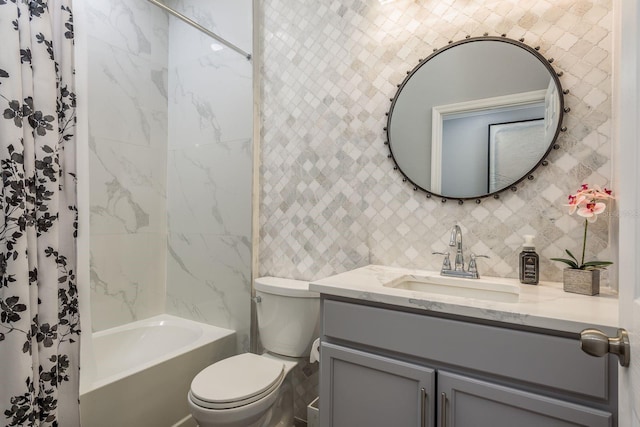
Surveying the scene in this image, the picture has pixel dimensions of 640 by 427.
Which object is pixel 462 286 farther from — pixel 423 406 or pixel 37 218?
pixel 37 218

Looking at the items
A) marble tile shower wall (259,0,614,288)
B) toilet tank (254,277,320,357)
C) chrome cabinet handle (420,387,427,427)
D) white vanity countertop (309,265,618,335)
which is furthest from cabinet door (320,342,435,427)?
marble tile shower wall (259,0,614,288)

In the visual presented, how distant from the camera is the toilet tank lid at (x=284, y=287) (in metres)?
1.76

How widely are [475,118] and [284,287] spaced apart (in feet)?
3.96

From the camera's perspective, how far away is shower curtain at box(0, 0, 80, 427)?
109cm

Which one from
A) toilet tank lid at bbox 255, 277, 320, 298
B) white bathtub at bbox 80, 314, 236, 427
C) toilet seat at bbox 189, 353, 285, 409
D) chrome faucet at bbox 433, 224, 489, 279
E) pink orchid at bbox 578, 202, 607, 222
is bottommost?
white bathtub at bbox 80, 314, 236, 427

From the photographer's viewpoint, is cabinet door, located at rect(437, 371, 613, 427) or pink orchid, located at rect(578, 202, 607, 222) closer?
cabinet door, located at rect(437, 371, 613, 427)

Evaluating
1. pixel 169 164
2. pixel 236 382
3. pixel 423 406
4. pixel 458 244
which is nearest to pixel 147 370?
pixel 236 382

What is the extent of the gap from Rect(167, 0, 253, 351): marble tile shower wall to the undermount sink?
101 centimetres

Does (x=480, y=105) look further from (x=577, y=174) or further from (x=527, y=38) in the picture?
(x=577, y=174)

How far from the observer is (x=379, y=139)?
5.66 feet

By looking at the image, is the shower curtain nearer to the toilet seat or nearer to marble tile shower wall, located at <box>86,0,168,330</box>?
the toilet seat

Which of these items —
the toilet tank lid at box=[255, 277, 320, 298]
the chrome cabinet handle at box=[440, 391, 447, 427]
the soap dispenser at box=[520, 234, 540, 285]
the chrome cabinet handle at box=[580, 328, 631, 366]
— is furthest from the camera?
the toilet tank lid at box=[255, 277, 320, 298]

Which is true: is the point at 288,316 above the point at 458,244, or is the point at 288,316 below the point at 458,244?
below

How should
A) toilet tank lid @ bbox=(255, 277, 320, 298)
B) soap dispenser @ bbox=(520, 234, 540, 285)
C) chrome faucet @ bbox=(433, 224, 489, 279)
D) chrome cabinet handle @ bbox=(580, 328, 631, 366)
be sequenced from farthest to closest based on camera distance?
toilet tank lid @ bbox=(255, 277, 320, 298), chrome faucet @ bbox=(433, 224, 489, 279), soap dispenser @ bbox=(520, 234, 540, 285), chrome cabinet handle @ bbox=(580, 328, 631, 366)
